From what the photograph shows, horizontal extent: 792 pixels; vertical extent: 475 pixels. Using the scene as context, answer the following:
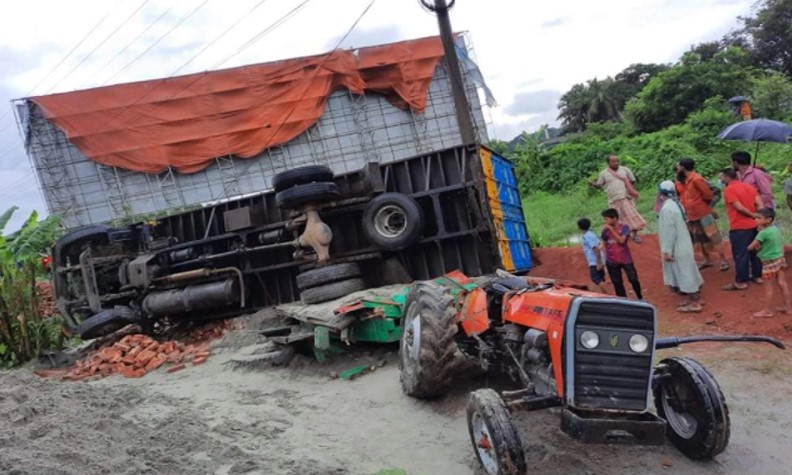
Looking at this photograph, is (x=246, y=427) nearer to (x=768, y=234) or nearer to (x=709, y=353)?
(x=709, y=353)

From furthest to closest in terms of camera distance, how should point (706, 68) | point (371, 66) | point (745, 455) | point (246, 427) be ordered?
point (706, 68) → point (371, 66) → point (246, 427) → point (745, 455)

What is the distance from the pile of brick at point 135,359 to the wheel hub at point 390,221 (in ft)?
10.9

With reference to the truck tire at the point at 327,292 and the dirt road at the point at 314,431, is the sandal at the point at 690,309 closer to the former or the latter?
the dirt road at the point at 314,431

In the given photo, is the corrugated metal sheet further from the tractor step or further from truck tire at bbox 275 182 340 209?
the tractor step

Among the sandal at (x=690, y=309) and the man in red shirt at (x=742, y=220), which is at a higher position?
the man in red shirt at (x=742, y=220)

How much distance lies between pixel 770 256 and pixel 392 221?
5.09m

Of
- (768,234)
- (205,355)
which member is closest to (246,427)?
(205,355)

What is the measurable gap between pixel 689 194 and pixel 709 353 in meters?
2.82

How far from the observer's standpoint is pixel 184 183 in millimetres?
20609

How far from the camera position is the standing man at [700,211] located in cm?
823

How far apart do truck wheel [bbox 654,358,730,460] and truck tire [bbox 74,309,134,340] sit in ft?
30.7

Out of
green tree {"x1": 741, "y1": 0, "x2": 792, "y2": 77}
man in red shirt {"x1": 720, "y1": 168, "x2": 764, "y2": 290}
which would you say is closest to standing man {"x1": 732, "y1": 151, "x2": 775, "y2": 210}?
man in red shirt {"x1": 720, "y1": 168, "x2": 764, "y2": 290}

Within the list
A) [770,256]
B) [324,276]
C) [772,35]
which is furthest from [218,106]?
[772,35]

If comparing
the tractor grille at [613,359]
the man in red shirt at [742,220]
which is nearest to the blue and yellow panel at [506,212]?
the man in red shirt at [742,220]
